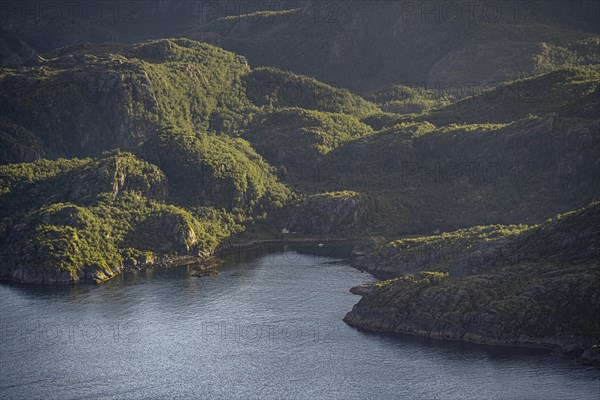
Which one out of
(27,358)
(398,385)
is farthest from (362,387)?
(27,358)

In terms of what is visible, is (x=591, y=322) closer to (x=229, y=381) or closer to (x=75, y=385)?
(x=229, y=381)

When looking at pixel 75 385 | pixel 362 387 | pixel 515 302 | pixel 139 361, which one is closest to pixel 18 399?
pixel 75 385

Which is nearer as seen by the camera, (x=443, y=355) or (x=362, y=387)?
(x=362, y=387)

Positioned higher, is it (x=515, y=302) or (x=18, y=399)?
(x=515, y=302)

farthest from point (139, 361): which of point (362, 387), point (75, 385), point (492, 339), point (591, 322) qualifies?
point (591, 322)

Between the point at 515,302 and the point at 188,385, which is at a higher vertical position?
the point at 515,302

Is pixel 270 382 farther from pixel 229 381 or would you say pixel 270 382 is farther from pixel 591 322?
pixel 591 322

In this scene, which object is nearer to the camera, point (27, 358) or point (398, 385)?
point (398, 385)

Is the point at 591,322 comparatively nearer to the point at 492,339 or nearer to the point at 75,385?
the point at 492,339
